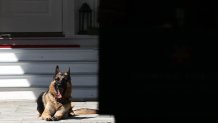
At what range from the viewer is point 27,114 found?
860cm

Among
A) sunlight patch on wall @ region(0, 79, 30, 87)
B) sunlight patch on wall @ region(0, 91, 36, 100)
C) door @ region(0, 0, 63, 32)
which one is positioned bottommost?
sunlight patch on wall @ region(0, 91, 36, 100)

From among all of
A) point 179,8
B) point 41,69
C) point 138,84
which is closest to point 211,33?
point 179,8

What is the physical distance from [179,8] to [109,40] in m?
0.39

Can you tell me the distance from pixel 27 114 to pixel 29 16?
10.4 feet

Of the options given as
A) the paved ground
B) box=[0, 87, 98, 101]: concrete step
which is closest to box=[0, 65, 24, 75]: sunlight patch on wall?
box=[0, 87, 98, 101]: concrete step

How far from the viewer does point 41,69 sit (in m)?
10.4

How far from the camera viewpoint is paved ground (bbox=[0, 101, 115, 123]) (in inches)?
313

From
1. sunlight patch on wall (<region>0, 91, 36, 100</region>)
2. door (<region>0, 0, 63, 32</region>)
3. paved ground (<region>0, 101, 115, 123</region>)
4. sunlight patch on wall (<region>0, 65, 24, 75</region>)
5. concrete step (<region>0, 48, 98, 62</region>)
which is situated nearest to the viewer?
paved ground (<region>0, 101, 115, 123</region>)

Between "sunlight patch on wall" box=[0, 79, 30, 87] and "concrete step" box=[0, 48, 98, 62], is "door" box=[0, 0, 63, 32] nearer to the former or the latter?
"concrete step" box=[0, 48, 98, 62]

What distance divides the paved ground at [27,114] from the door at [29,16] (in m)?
1.84

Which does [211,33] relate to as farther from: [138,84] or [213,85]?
[138,84]

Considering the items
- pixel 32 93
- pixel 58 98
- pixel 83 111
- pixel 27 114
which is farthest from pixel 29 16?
pixel 58 98

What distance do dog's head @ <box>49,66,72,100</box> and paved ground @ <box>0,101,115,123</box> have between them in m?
0.36

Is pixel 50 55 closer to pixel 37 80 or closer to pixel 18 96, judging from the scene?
pixel 37 80
